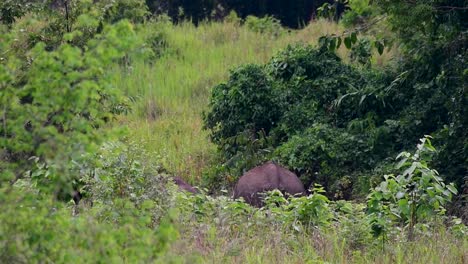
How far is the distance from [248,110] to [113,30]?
29.8ft

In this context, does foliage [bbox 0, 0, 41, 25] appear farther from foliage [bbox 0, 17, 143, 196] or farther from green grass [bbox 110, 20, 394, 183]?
foliage [bbox 0, 17, 143, 196]

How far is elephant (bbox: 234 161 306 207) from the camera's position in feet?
36.7

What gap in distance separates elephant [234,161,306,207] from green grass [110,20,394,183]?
1.31m

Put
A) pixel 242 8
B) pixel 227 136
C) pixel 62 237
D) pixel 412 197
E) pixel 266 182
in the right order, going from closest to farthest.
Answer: pixel 62 237
pixel 412 197
pixel 266 182
pixel 227 136
pixel 242 8

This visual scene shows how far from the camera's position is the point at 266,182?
36.8 feet

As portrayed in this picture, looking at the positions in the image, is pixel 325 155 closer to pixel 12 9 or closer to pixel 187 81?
pixel 12 9

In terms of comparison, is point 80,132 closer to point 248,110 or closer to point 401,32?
point 401,32

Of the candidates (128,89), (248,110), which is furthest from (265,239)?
(128,89)

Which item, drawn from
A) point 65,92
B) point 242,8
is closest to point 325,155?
point 65,92

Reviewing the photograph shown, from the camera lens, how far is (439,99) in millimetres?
11492

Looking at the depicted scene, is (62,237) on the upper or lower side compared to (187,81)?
upper

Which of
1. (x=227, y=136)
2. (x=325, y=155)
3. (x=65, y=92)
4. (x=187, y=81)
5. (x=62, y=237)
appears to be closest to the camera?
(x=65, y=92)

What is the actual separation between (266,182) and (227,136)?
2.23m

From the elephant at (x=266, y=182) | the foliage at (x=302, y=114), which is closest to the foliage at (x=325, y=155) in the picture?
the foliage at (x=302, y=114)
